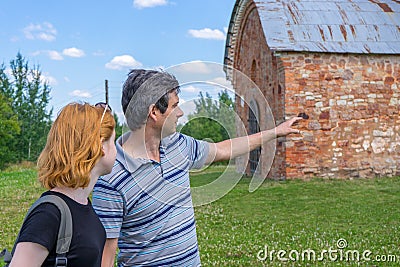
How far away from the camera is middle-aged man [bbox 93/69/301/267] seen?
2.67 meters

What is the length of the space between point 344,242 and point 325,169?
7.51 m

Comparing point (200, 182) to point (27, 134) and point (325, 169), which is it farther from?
point (27, 134)

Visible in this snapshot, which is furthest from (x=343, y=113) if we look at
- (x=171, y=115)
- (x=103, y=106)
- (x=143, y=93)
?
(x=103, y=106)

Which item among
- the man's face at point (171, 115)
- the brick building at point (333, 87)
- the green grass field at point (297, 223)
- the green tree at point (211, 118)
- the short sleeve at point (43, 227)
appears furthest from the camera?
the brick building at point (333, 87)

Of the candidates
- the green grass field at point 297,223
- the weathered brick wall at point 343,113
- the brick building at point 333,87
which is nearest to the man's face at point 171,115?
the green grass field at point 297,223

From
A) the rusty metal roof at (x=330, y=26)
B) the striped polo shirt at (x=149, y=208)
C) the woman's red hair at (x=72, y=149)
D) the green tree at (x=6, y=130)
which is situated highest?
the rusty metal roof at (x=330, y=26)

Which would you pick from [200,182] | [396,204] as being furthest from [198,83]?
[396,204]

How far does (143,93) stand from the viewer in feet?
8.78

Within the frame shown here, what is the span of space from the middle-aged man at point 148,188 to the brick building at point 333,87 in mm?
11492

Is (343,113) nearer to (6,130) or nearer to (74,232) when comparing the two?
(74,232)

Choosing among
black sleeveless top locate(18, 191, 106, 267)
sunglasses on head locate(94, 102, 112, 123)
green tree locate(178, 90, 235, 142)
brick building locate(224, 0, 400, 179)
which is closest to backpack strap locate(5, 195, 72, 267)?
black sleeveless top locate(18, 191, 106, 267)

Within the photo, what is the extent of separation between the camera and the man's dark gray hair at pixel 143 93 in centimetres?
267

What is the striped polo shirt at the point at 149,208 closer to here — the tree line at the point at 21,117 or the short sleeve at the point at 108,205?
the short sleeve at the point at 108,205

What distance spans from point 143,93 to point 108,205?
1.75 ft
